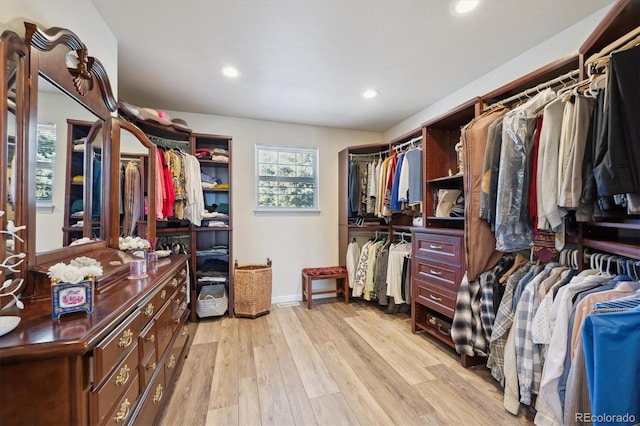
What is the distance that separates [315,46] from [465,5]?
3.21 feet

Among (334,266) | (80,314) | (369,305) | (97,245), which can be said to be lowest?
(369,305)

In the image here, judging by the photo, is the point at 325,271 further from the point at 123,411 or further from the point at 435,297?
the point at 123,411

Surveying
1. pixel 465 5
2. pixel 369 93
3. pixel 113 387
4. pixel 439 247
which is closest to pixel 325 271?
pixel 439 247

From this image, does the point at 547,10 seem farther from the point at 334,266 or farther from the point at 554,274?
the point at 334,266

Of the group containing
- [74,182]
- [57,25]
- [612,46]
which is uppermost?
[57,25]

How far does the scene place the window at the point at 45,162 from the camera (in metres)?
1.07

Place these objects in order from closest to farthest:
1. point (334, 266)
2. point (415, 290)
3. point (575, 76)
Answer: point (575, 76), point (415, 290), point (334, 266)

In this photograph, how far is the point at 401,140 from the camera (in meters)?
2.99

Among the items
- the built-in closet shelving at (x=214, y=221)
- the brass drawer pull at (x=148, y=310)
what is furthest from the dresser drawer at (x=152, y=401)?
the built-in closet shelving at (x=214, y=221)

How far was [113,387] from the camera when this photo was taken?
90cm

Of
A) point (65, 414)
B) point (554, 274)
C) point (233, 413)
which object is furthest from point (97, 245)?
point (554, 274)

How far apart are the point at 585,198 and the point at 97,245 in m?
2.57

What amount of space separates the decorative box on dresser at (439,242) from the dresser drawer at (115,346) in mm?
2040

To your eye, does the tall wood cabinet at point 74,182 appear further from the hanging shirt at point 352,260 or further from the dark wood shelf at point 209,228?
the hanging shirt at point 352,260
